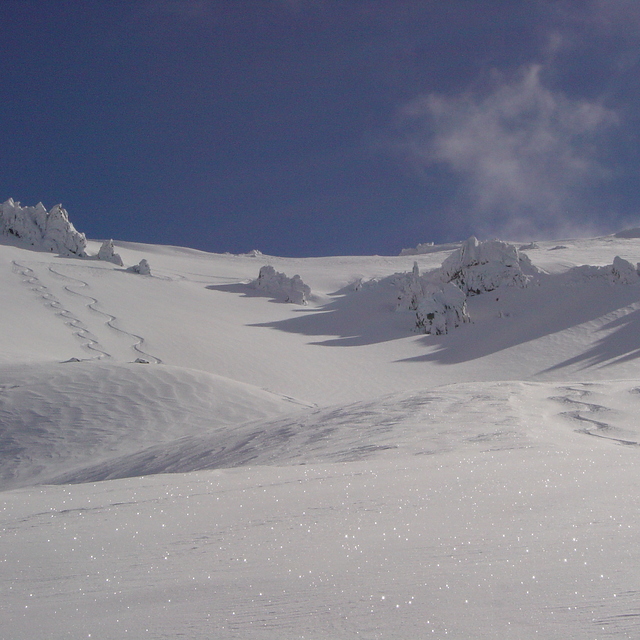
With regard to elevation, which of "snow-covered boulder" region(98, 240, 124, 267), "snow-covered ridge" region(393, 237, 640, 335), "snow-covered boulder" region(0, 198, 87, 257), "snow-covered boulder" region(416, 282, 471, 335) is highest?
"snow-covered boulder" region(0, 198, 87, 257)

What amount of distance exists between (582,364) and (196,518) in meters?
14.9

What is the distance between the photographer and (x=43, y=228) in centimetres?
3120

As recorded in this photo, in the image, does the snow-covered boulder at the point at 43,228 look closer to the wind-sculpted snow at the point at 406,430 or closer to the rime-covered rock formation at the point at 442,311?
the rime-covered rock formation at the point at 442,311

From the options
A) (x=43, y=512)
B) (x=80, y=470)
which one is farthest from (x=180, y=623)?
(x=80, y=470)

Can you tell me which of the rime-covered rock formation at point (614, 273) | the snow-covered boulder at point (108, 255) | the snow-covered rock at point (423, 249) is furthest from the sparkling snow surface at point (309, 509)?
the snow-covered rock at point (423, 249)

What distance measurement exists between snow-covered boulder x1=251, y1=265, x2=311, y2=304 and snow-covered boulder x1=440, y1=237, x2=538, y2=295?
6995 millimetres

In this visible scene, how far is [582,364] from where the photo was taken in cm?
1543

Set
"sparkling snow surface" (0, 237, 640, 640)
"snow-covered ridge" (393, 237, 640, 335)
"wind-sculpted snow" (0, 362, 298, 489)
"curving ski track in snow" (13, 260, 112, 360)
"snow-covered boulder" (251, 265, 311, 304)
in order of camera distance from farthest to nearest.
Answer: "snow-covered boulder" (251, 265, 311, 304) < "snow-covered ridge" (393, 237, 640, 335) < "curving ski track in snow" (13, 260, 112, 360) < "wind-sculpted snow" (0, 362, 298, 489) < "sparkling snow surface" (0, 237, 640, 640)

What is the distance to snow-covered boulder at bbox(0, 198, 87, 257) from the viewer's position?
3020 cm

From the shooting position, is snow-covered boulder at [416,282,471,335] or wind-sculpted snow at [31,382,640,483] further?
snow-covered boulder at [416,282,471,335]

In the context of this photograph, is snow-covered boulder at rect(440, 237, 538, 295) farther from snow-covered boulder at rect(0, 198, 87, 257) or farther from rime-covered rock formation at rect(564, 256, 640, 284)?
snow-covered boulder at rect(0, 198, 87, 257)

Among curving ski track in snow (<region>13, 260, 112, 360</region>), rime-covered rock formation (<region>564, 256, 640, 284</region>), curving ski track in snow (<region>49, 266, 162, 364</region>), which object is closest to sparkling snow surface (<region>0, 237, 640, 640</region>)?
curving ski track in snow (<region>13, 260, 112, 360</region>)

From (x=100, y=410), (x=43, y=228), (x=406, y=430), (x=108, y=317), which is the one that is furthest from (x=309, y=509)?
(x=43, y=228)

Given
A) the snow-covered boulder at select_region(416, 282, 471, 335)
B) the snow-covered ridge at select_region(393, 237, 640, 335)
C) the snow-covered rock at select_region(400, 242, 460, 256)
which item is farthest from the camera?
the snow-covered rock at select_region(400, 242, 460, 256)
